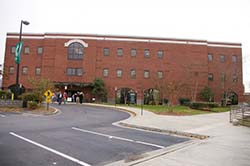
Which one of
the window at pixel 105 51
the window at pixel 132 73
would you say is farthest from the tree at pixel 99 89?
the window at pixel 132 73

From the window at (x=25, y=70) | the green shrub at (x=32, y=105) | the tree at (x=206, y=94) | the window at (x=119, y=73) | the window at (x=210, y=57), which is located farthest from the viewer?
the window at (x=210, y=57)

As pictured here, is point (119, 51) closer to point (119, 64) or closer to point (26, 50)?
point (119, 64)

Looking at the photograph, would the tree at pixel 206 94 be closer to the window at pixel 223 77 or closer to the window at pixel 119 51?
the window at pixel 223 77

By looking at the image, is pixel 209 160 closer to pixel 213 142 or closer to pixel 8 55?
pixel 213 142

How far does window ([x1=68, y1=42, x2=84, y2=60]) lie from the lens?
132 ft

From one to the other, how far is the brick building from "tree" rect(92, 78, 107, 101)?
146cm

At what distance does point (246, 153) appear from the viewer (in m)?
6.98

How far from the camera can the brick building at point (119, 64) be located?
3981 centimetres

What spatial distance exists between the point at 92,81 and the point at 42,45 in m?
11.5

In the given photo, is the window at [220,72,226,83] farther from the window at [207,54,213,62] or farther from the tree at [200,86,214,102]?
the window at [207,54,213,62]

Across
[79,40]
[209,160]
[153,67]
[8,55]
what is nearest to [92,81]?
[79,40]

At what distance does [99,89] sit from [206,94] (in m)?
18.2

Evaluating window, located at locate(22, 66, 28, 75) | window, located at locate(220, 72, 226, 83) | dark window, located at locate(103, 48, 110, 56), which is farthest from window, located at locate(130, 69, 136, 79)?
window, located at locate(22, 66, 28, 75)

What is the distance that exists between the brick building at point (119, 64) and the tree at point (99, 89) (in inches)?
57.6
